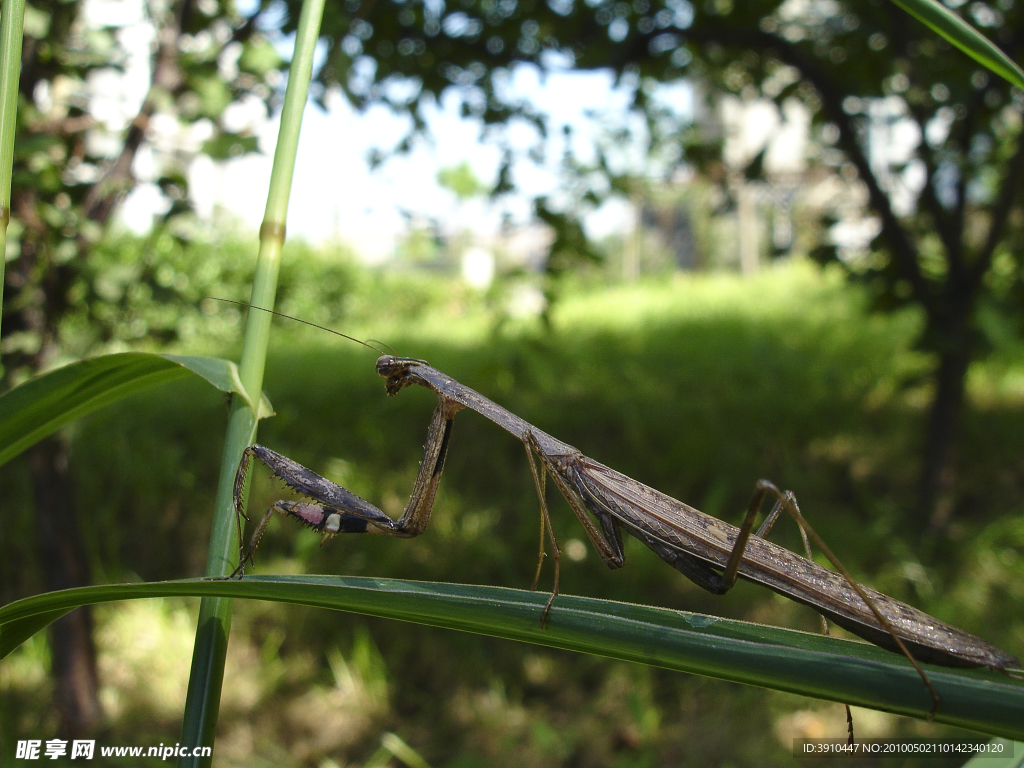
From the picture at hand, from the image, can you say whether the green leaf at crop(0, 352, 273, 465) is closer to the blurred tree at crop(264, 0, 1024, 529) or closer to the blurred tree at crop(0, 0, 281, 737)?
the blurred tree at crop(0, 0, 281, 737)

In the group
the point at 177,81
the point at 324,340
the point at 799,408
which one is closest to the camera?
the point at 177,81

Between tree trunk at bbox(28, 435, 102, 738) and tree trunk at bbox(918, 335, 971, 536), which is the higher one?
tree trunk at bbox(918, 335, 971, 536)

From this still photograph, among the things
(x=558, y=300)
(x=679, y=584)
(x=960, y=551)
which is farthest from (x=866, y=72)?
(x=679, y=584)

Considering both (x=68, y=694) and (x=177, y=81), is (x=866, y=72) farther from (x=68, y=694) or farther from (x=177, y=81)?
(x=68, y=694)

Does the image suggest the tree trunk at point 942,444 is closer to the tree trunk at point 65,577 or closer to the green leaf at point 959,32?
the green leaf at point 959,32

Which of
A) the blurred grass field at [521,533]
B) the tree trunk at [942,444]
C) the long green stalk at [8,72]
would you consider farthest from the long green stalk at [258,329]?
the tree trunk at [942,444]

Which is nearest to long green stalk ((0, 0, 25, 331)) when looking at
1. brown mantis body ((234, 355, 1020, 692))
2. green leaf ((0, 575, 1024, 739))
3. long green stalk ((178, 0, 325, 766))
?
long green stalk ((178, 0, 325, 766))

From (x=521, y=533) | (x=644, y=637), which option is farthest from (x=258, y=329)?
(x=521, y=533)
